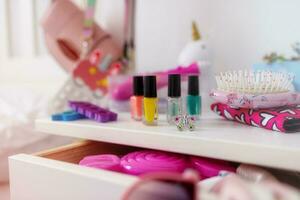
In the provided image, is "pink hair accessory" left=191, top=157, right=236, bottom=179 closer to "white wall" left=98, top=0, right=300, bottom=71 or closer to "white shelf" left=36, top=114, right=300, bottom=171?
"white shelf" left=36, top=114, right=300, bottom=171

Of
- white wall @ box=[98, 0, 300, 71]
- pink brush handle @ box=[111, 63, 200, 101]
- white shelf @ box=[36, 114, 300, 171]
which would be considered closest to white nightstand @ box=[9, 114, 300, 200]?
white shelf @ box=[36, 114, 300, 171]

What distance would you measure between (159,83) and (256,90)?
0.85 feet

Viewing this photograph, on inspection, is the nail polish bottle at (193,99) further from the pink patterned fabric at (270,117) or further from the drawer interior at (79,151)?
the drawer interior at (79,151)

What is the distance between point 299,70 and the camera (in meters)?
0.66

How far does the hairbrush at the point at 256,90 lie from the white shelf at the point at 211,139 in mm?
44

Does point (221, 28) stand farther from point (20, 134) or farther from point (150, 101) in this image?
point (20, 134)

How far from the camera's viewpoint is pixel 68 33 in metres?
1.10

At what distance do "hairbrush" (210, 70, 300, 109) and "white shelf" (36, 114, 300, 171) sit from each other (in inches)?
1.7

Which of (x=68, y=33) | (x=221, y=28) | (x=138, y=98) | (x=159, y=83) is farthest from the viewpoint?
(x=68, y=33)

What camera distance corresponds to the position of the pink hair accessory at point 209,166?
1.63 ft

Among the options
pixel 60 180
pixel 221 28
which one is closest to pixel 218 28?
pixel 221 28

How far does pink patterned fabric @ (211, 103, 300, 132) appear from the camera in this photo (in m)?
0.50

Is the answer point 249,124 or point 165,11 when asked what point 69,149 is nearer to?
point 249,124

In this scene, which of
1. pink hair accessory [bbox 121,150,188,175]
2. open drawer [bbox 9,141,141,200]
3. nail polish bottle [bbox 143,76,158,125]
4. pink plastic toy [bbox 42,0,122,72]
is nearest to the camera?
open drawer [bbox 9,141,141,200]
